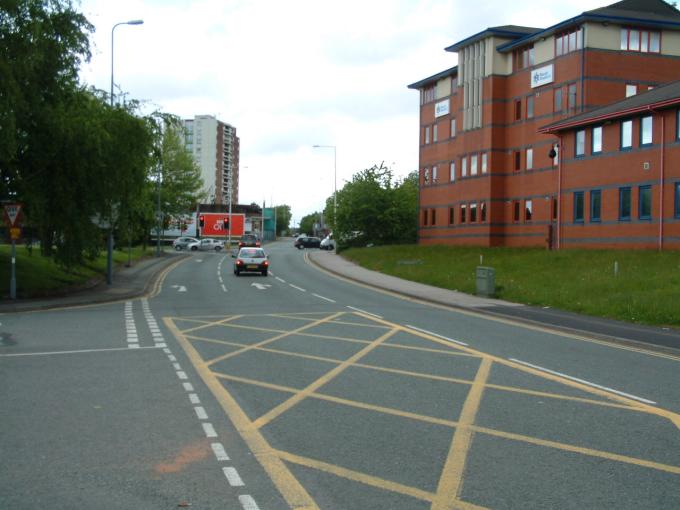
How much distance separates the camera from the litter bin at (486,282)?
28.5m

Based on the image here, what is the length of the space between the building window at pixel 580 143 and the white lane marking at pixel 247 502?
37.5 m

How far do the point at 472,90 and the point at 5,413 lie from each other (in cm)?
4684

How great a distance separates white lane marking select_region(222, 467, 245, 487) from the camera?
5.72 metres

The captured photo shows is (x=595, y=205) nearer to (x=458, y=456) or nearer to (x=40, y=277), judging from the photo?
(x=40, y=277)

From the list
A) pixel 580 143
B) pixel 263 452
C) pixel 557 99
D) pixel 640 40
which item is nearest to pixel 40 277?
pixel 263 452

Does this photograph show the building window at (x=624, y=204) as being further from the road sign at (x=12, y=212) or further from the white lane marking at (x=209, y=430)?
the white lane marking at (x=209, y=430)

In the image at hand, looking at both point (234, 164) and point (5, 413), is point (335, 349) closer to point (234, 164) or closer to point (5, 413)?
point (5, 413)

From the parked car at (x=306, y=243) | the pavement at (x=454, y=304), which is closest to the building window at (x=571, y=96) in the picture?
the pavement at (x=454, y=304)

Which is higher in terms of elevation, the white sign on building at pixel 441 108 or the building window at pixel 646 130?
the white sign on building at pixel 441 108

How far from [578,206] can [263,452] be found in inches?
1442

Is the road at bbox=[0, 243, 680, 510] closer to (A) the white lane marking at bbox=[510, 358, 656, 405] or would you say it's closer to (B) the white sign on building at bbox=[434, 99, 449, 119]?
(A) the white lane marking at bbox=[510, 358, 656, 405]

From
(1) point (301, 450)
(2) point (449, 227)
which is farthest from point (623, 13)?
(1) point (301, 450)

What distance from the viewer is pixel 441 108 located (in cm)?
5847

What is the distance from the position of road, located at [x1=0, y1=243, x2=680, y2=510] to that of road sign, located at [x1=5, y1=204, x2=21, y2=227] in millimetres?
8406
